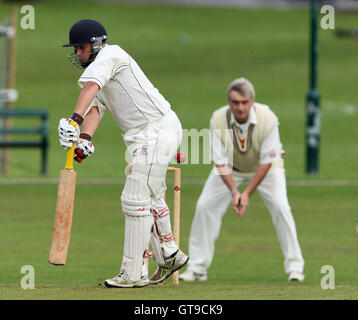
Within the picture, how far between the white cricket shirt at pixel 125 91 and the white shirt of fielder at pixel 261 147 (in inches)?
95.1

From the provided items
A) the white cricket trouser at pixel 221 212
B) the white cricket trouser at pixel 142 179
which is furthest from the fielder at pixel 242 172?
the white cricket trouser at pixel 142 179

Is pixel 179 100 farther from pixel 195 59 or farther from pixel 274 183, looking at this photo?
pixel 274 183

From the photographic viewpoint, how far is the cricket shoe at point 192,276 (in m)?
11.0

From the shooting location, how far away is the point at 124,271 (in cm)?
850

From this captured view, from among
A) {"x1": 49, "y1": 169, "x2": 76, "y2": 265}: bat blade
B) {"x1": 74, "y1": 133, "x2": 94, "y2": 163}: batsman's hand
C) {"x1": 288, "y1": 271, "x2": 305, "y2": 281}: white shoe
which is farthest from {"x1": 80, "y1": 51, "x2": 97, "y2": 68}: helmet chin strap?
{"x1": 288, "y1": 271, "x2": 305, "y2": 281}: white shoe

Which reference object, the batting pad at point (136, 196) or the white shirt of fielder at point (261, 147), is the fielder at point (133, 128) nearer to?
the batting pad at point (136, 196)

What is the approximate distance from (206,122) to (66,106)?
5.84 m

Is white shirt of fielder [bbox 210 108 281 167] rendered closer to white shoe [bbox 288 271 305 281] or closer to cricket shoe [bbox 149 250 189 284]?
white shoe [bbox 288 271 305 281]

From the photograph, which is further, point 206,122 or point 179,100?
point 179,100

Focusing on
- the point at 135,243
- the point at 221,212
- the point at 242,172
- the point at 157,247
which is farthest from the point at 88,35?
the point at 221,212

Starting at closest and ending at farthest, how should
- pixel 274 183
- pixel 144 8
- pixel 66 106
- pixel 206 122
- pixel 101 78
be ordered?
pixel 101 78 < pixel 274 183 < pixel 206 122 < pixel 66 106 < pixel 144 8

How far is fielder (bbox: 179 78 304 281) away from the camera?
35.3 ft

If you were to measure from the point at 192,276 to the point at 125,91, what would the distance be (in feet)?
10.6
